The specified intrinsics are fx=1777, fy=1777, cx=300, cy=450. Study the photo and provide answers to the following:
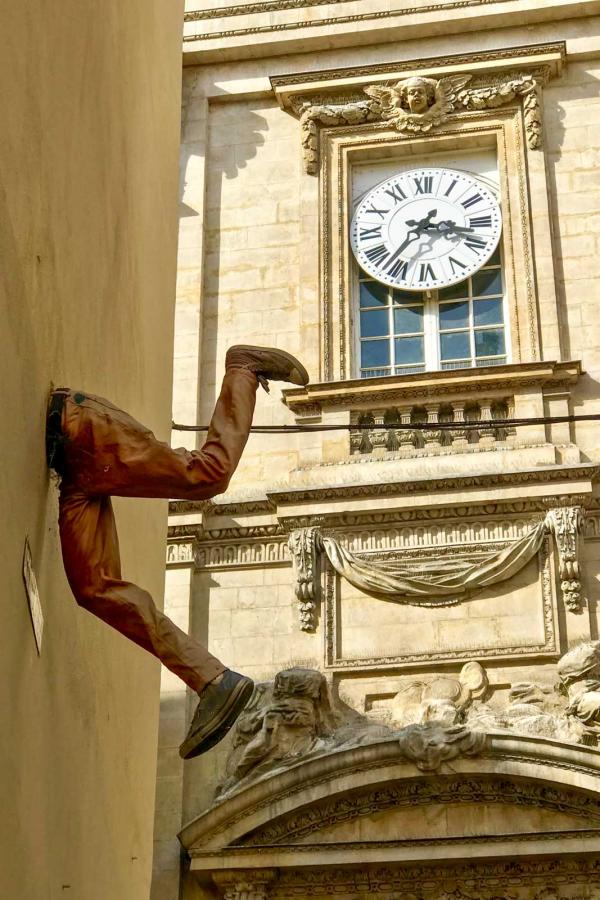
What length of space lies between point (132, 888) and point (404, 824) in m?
5.51

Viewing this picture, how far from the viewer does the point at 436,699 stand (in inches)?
508

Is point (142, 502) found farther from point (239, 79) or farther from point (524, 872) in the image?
point (239, 79)

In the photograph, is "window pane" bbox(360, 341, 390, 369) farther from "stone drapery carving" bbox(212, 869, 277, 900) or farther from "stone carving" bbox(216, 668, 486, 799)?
"stone drapery carving" bbox(212, 869, 277, 900)

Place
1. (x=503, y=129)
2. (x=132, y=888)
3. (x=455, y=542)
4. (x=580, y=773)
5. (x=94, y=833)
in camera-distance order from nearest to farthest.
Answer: (x=94, y=833)
(x=132, y=888)
(x=580, y=773)
(x=455, y=542)
(x=503, y=129)

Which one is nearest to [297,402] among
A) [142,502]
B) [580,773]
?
[580,773]

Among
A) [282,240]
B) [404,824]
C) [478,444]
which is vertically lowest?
[404,824]

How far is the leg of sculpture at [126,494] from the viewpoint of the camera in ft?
15.9

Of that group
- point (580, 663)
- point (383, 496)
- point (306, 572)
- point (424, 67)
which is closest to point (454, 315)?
point (383, 496)

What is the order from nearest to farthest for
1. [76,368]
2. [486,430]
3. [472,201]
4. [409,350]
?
[76,368] → [486,430] → [409,350] → [472,201]

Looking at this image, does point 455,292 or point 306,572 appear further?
point 455,292

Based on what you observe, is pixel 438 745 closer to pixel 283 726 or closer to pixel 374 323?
pixel 283 726

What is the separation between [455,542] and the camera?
13.6 m

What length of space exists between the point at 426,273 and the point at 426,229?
42cm

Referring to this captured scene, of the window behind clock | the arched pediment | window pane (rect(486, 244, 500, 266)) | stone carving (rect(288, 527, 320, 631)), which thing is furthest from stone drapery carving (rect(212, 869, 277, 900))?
window pane (rect(486, 244, 500, 266))
